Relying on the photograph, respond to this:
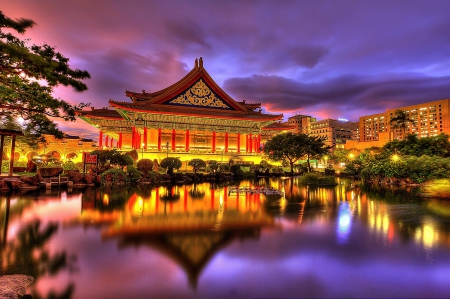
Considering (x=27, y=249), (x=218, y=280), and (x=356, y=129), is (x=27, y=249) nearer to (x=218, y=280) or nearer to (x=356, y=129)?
(x=218, y=280)

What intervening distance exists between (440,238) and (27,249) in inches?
473

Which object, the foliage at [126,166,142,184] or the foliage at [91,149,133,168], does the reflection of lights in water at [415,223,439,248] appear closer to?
the foliage at [126,166,142,184]

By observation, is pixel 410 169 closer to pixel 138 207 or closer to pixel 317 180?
pixel 317 180

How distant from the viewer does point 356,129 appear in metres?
119

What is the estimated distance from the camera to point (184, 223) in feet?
31.2

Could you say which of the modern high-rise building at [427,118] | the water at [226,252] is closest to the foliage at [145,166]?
the water at [226,252]

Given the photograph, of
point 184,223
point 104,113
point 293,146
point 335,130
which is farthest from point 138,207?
point 335,130

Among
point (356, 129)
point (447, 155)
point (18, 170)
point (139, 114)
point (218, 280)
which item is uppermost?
point (356, 129)

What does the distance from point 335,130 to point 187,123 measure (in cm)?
8927

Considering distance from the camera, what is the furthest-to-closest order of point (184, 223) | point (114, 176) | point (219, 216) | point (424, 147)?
point (424, 147) → point (114, 176) → point (219, 216) → point (184, 223)

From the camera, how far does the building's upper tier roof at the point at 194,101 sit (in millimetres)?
37562

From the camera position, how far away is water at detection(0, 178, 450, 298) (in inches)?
194

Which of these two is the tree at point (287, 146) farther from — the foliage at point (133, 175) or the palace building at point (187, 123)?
the foliage at point (133, 175)

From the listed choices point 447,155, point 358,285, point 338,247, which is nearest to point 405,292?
point 358,285
